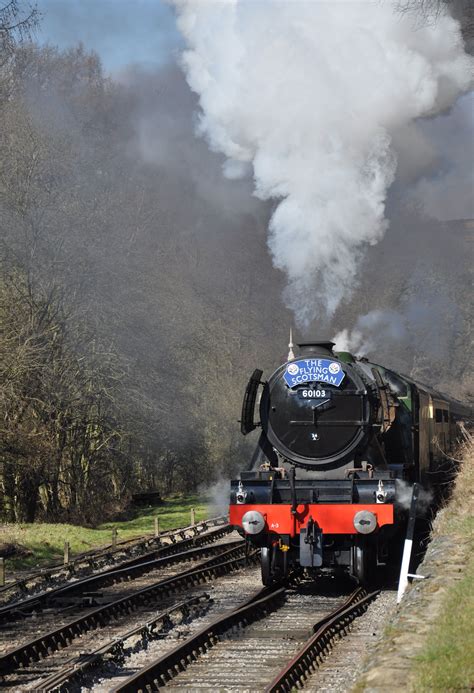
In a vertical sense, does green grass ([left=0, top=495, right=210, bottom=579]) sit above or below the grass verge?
above

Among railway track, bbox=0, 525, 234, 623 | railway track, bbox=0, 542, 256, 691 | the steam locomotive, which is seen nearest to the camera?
railway track, bbox=0, 542, 256, 691

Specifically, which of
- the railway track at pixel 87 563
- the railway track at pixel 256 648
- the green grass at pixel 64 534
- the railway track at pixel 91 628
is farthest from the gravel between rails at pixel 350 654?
the green grass at pixel 64 534

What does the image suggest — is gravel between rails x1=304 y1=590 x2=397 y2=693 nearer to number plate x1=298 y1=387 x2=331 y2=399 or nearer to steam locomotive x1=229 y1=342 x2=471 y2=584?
steam locomotive x1=229 y1=342 x2=471 y2=584

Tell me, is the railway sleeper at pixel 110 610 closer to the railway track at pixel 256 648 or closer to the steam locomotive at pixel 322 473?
the railway track at pixel 256 648

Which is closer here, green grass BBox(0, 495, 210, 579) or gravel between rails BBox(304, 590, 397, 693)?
gravel between rails BBox(304, 590, 397, 693)

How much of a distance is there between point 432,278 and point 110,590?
27.1 meters

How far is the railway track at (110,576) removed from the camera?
9.57m

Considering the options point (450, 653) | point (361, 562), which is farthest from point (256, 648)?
point (450, 653)

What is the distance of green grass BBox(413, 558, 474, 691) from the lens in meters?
4.65

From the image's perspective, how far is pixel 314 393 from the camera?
10.8 m

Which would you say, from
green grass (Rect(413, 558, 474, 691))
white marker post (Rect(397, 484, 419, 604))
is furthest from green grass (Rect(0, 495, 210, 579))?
green grass (Rect(413, 558, 474, 691))

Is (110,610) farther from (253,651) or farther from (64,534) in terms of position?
(64,534)

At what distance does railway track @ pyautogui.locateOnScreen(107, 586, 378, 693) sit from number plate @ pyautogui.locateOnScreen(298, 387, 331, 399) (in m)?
2.30

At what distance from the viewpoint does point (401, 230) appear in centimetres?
2925
